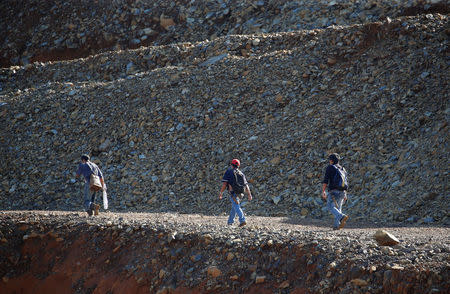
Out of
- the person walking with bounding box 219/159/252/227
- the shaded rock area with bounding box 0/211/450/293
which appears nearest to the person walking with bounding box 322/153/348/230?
the shaded rock area with bounding box 0/211/450/293

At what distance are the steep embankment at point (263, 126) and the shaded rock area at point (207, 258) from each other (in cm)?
236

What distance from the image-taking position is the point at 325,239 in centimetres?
848

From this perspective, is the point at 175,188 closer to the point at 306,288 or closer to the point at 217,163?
the point at 217,163

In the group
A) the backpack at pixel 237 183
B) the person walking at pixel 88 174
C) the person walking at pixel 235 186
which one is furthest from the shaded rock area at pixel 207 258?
the backpack at pixel 237 183

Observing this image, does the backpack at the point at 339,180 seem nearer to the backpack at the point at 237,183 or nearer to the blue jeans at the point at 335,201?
the blue jeans at the point at 335,201

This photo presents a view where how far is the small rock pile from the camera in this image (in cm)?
2372

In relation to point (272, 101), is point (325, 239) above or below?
above

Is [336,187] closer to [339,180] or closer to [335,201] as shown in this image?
[339,180]

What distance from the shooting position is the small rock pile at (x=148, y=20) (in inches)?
934

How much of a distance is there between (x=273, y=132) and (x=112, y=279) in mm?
8070

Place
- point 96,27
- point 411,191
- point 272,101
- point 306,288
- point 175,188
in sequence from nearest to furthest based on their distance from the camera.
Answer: point 306,288
point 411,191
point 175,188
point 272,101
point 96,27

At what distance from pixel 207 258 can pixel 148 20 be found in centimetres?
2300

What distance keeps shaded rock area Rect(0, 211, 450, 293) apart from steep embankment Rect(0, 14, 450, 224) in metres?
2.36

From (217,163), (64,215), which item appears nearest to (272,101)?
(217,163)
